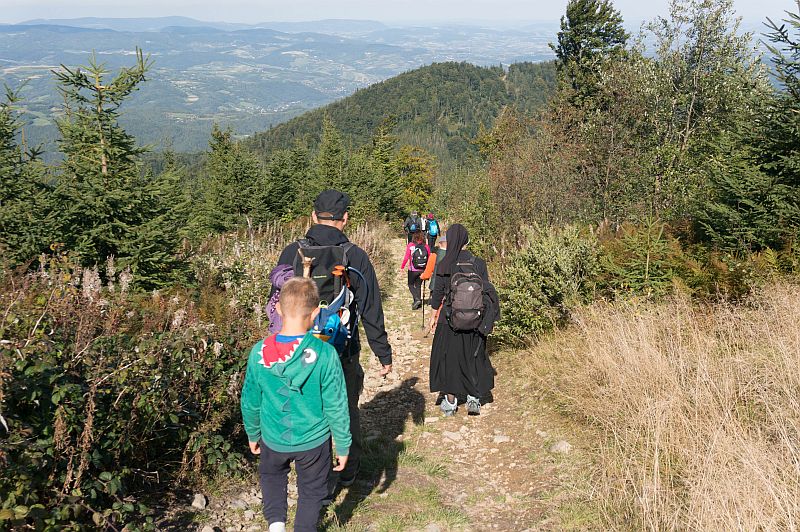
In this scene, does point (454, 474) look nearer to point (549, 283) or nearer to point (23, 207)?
point (549, 283)

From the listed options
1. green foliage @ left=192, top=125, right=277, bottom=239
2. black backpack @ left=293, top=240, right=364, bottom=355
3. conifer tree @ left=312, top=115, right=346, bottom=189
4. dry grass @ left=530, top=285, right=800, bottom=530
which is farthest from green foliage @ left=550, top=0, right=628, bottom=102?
black backpack @ left=293, top=240, right=364, bottom=355

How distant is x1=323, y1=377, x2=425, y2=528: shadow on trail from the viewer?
394 cm

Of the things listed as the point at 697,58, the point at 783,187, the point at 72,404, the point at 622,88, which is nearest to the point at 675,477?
the point at 72,404

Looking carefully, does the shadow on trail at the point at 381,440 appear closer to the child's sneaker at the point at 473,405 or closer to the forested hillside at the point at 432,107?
the child's sneaker at the point at 473,405

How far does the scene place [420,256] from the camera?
9773 millimetres

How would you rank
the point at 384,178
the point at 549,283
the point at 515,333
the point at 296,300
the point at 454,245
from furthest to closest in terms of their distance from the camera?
the point at 384,178, the point at 515,333, the point at 549,283, the point at 454,245, the point at 296,300

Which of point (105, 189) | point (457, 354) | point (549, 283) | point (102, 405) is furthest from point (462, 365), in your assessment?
point (105, 189)

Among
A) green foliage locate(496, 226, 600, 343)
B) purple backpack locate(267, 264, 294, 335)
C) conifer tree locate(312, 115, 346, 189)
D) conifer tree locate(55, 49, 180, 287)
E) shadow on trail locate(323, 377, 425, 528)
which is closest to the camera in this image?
purple backpack locate(267, 264, 294, 335)

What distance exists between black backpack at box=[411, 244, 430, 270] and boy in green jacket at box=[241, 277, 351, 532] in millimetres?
6965

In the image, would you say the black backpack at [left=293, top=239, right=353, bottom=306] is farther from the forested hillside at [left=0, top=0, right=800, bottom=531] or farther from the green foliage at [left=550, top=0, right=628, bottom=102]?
the green foliage at [left=550, top=0, right=628, bottom=102]

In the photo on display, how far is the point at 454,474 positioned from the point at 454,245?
7.45ft

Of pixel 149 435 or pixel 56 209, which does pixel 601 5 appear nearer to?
pixel 56 209

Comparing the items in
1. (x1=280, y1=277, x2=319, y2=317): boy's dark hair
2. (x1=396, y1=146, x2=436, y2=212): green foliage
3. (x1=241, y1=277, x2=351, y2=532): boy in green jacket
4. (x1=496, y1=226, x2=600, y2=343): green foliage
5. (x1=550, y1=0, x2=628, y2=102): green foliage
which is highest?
(x1=550, y1=0, x2=628, y2=102): green foliage

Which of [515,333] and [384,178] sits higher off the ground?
[515,333]
